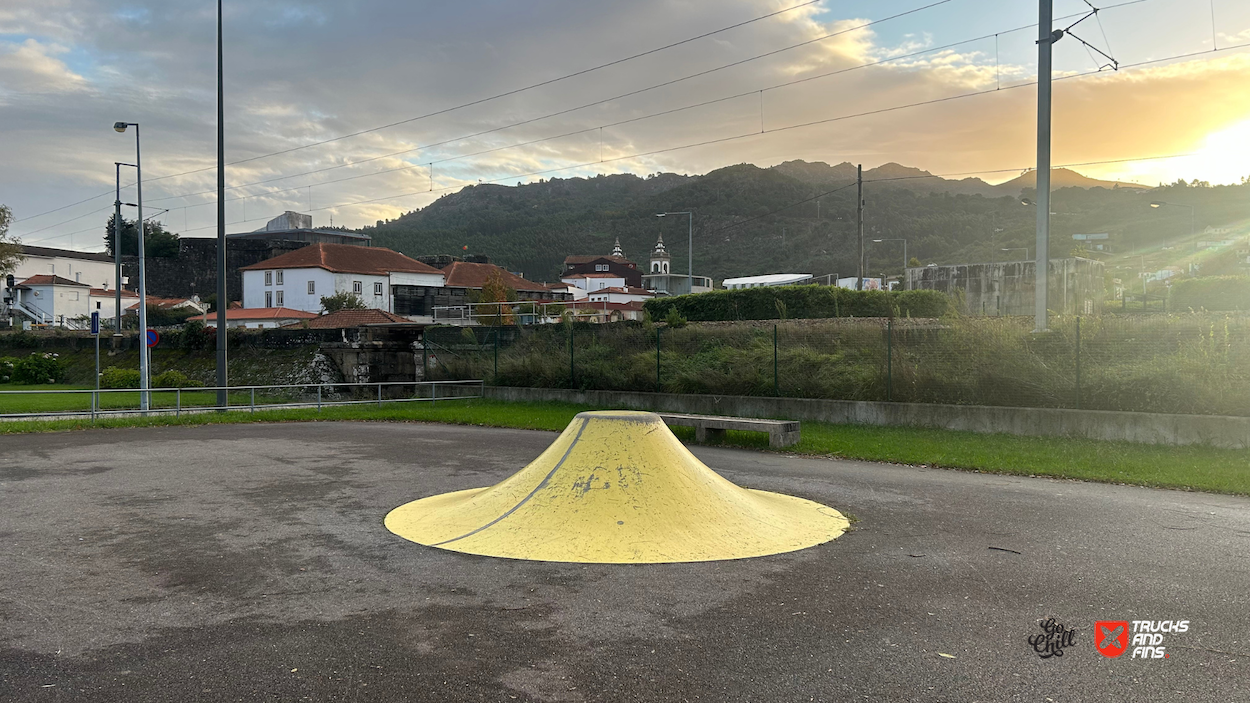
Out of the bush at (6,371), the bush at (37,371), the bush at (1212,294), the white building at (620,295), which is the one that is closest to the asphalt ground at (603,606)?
the bush at (1212,294)

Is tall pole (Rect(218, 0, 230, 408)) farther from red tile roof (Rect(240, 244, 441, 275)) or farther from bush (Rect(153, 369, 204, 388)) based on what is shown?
red tile roof (Rect(240, 244, 441, 275))

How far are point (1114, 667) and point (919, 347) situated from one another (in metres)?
13.6

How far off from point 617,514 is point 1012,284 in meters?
45.4

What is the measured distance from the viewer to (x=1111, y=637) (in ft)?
16.1

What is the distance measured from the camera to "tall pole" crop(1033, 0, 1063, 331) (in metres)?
16.1

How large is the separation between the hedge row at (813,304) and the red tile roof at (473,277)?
50066mm

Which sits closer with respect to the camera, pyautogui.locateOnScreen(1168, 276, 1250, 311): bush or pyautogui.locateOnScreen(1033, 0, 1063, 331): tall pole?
pyautogui.locateOnScreen(1033, 0, 1063, 331): tall pole

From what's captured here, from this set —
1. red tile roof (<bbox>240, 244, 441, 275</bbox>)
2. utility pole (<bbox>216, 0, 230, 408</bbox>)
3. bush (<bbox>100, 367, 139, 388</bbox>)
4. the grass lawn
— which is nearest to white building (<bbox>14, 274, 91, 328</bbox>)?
red tile roof (<bbox>240, 244, 441, 275</bbox>)

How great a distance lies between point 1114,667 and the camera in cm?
448

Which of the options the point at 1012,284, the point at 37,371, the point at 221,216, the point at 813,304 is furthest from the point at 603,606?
the point at 37,371

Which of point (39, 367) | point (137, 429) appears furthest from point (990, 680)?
point (39, 367)

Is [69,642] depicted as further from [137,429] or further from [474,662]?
[137,429]

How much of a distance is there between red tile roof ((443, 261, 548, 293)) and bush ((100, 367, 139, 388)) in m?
40.7
